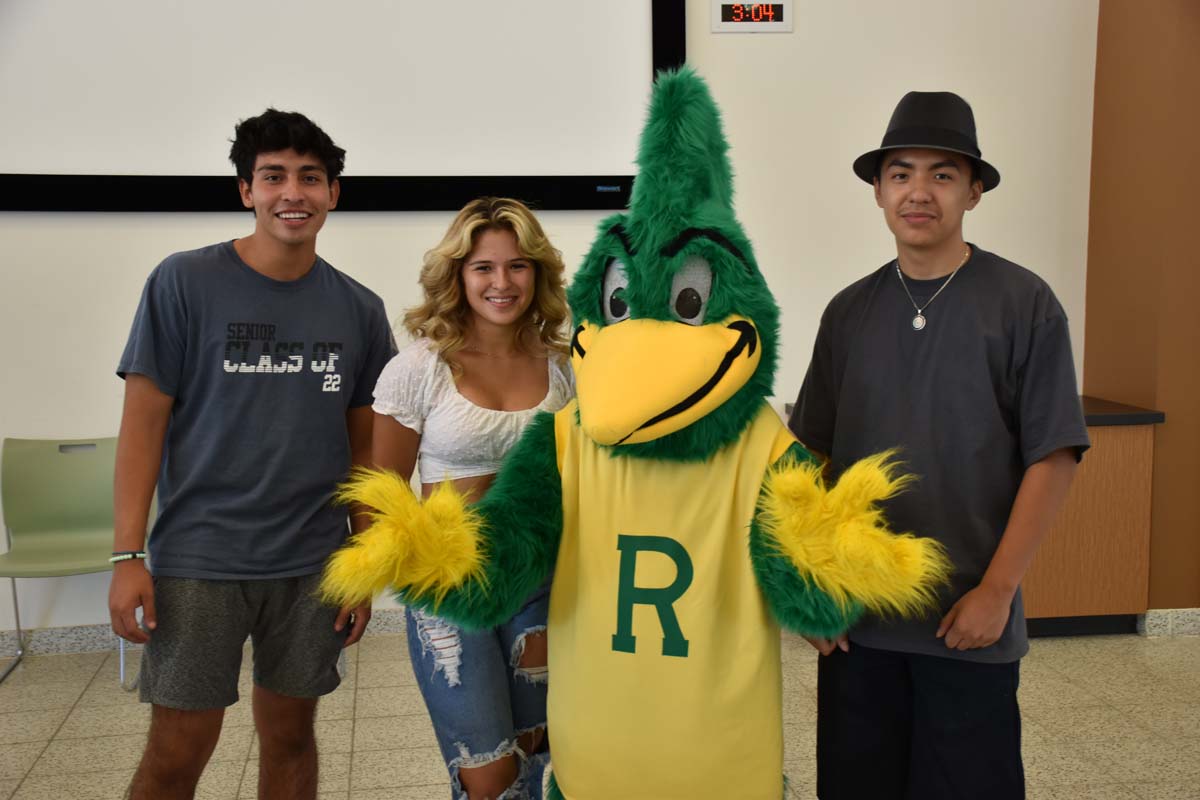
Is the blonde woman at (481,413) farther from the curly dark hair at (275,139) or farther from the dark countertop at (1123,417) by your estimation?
the dark countertop at (1123,417)

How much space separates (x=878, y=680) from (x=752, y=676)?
15.4 inches

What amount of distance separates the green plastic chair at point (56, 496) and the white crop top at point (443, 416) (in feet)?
7.48

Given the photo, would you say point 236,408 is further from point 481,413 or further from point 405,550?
point 405,550

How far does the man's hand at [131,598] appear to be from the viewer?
1.86m

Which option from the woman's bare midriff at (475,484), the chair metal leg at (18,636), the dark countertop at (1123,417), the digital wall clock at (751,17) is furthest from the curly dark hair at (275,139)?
the dark countertop at (1123,417)

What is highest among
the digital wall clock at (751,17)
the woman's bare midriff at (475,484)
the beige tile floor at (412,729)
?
the digital wall clock at (751,17)

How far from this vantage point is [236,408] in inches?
75.5

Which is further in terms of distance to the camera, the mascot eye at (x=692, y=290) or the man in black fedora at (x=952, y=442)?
the man in black fedora at (x=952, y=442)

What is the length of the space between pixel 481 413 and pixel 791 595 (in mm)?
646

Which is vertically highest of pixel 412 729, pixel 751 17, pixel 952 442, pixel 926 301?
pixel 751 17

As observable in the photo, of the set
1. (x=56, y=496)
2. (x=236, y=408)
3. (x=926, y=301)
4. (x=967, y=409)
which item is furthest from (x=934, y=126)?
(x=56, y=496)

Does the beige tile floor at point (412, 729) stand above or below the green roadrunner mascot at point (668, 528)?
below

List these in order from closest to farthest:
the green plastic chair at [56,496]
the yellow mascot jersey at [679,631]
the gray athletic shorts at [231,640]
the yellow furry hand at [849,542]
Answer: the yellow furry hand at [849,542] → the yellow mascot jersey at [679,631] → the gray athletic shorts at [231,640] → the green plastic chair at [56,496]

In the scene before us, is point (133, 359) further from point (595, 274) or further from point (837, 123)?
point (837, 123)
